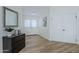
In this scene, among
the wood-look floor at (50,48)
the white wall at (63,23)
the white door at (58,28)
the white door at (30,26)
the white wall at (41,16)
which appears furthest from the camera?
the white wall at (41,16)

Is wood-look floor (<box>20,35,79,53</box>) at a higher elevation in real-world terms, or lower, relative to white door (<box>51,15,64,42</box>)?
lower

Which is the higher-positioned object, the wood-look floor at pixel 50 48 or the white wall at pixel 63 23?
the white wall at pixel 63 23

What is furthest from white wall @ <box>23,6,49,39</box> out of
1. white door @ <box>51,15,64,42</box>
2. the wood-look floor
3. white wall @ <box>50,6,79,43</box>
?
the wood-look floor

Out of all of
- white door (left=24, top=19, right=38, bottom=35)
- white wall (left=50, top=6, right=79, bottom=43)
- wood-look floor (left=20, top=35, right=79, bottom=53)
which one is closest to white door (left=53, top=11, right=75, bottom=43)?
white wall (left=50, top=6, right=79, bottom=43)

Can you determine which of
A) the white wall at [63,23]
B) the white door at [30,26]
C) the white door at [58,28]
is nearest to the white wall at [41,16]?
the white door at [30,26]

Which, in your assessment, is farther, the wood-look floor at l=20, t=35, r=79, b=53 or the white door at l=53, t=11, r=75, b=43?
the white door at l=53, t=11, r=75, b=43

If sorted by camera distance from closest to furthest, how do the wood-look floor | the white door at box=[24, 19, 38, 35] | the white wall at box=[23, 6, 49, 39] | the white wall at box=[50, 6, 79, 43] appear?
the wood-look floor
the white wall at box=[50, 6, 79, 43]
the white door at box=[24, 19, 38, 35]
the white wall at box=[23, 6, 49, 39]

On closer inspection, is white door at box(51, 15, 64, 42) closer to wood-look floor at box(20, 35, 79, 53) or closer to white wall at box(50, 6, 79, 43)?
white wall at box(50, 6, 79, 43)

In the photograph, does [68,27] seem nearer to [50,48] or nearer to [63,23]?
[63,23]

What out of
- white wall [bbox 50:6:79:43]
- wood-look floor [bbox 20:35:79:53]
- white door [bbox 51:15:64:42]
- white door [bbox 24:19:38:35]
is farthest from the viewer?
white door [bbox 51:15:64:42]

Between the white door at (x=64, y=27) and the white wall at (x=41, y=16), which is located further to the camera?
the white wall at (x=41, y=16)

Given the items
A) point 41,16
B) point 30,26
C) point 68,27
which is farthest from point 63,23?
point 41,16

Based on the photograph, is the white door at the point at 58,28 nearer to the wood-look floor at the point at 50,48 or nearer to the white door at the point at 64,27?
the white door at the point at 64,27
